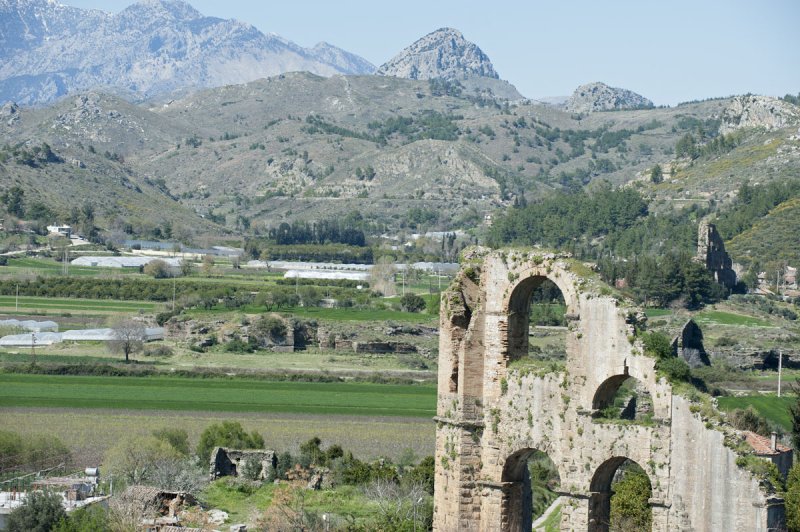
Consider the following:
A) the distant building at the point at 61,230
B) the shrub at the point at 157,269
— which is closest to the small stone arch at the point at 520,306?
the shrub at the point at 157,269

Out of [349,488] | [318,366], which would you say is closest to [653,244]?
[318,366]

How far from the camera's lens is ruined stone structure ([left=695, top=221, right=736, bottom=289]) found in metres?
90.7

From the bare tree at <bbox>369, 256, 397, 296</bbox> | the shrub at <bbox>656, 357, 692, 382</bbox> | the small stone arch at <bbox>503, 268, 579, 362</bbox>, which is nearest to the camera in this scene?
the shrub at <bbox>656, 357, 692, 382</bbox>

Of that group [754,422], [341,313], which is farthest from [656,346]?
[341,313]

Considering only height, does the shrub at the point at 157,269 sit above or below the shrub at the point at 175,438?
above

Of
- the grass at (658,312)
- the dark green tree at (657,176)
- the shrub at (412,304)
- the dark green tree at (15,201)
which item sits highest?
the dark green tree at (657,176)

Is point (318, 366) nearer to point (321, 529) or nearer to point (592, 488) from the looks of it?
point (321, 529)

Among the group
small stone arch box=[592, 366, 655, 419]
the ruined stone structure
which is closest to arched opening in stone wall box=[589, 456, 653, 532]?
small stone arch box=[592, 366, 655, 419]

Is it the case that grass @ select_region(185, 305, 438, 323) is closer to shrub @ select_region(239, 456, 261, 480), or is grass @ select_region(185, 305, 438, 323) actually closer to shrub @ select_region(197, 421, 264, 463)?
shrub @ select_region(197, 421, 264, 463)

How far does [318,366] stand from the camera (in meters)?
89.6

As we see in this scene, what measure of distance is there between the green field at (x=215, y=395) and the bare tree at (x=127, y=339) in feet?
31.1

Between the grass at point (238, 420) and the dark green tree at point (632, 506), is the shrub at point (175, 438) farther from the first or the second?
the dark green tree at point (632, 506)

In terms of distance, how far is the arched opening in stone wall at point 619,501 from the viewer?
26547 millimetres

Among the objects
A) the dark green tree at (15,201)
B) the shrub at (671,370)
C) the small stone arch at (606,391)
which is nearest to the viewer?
the shrub at (671,370)
